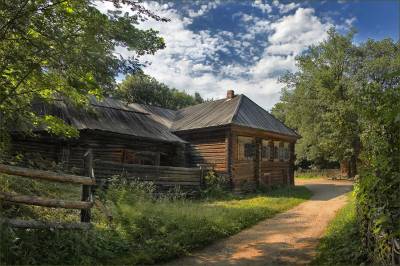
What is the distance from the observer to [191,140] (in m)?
24.0

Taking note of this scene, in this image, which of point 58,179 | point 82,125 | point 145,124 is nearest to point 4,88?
point 58,179

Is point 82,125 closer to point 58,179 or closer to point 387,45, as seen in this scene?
point 58,179

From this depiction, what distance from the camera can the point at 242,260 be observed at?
25.5 feet

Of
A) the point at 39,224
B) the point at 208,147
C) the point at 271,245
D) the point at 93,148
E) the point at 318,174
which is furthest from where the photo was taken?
the point at 318,174

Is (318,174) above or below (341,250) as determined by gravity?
above

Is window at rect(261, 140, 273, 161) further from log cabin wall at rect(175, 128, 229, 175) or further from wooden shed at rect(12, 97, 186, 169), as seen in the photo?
wooden shed at rect(12, 97, 186, 169)

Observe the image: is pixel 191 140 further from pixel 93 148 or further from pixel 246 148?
pixel 93 148

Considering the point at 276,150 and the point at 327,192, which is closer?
the point at 327,192

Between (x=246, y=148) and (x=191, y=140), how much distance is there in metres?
3.65

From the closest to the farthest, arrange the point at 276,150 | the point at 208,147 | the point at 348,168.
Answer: the point at 208,147 < the point at 276,150 < the point at 348,168

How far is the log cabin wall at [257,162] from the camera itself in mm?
21891

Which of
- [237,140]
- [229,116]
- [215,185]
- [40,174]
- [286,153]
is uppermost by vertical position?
[229,116]

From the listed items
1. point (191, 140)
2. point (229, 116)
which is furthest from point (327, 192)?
point (191, 140)

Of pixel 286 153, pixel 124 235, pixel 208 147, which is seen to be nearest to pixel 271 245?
pixel 124 235
